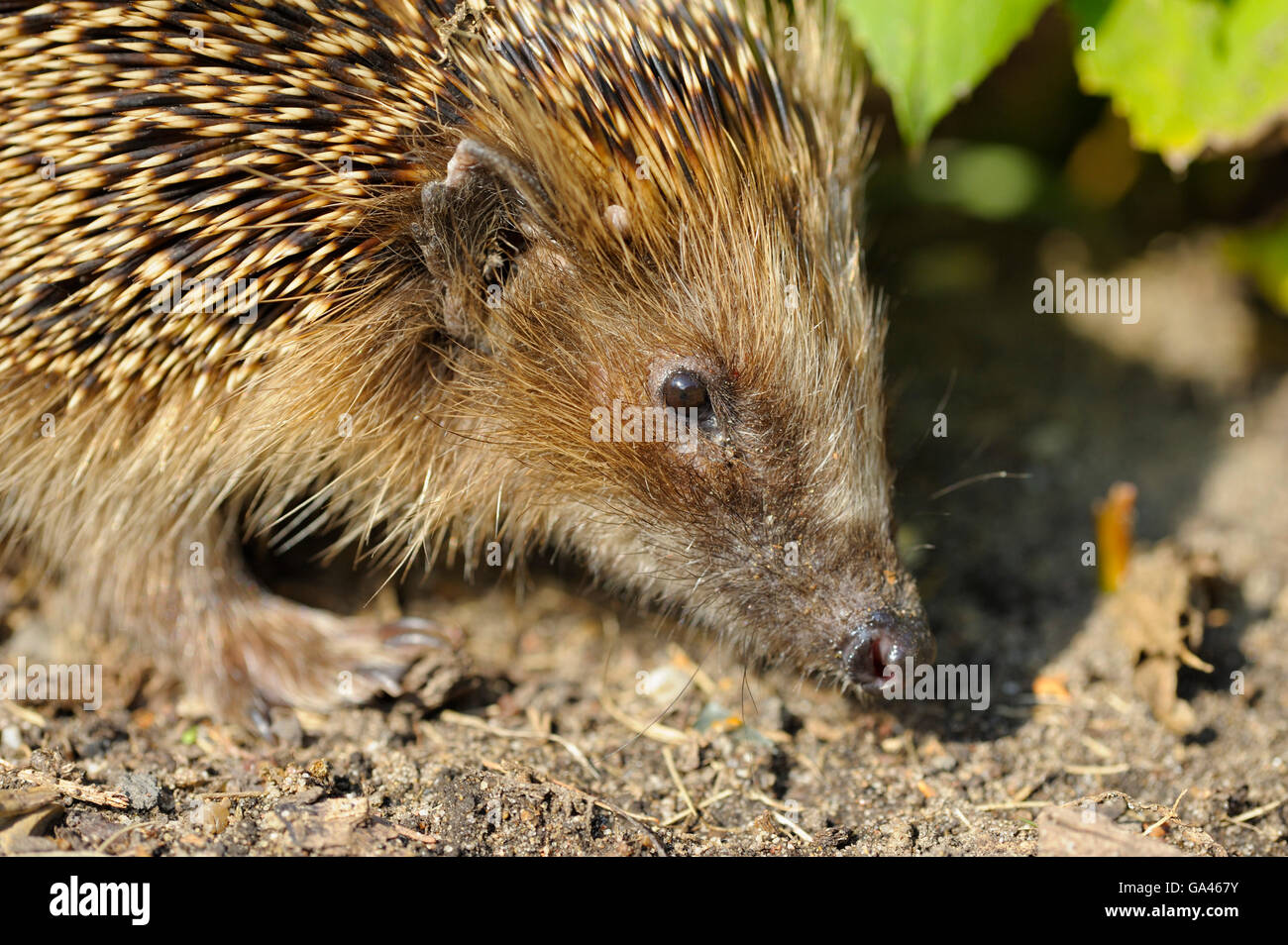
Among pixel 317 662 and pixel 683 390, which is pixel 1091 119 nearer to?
pixel 683 390

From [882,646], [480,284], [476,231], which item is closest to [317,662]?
[480,284]

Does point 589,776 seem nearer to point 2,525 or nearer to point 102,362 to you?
point 102,362

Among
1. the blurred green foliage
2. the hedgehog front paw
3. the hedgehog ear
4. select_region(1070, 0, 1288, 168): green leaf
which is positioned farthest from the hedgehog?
select_region(1070, 0, 1288, 168): green leaf

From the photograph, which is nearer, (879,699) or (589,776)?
(589,776)

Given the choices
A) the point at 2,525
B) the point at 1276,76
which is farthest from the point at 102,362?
the point at 1276,76

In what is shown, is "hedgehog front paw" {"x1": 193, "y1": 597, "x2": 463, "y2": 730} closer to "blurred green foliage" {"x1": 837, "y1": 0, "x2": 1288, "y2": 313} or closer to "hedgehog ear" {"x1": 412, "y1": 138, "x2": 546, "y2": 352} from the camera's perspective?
"hedgehog ear" {"x1": 412, "y1": 138, "x2": 546, "y2": 352}

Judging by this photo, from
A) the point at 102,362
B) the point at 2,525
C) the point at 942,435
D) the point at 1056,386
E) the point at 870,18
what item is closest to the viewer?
the point at 102,362
